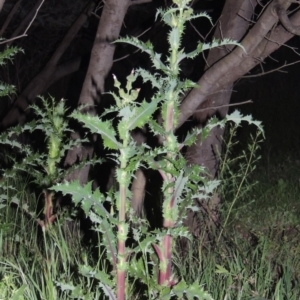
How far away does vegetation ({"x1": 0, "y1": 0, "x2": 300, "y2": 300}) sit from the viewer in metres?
2.61

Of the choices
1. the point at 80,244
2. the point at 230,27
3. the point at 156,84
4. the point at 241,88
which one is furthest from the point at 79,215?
the point at 241,88

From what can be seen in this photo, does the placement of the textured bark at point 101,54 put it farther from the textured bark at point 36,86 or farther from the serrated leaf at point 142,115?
the serrated leaf at point 142,115

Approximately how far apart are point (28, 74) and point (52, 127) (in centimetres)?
478

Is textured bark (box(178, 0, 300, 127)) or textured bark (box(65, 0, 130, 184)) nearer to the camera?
textured bark (box(178, 0, 300, 127))

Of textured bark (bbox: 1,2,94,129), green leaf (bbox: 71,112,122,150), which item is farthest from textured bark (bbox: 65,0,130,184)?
green leaf (bbox: 71,112,122,150)

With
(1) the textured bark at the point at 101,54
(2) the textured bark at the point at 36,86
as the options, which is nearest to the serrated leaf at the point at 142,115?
(1) the textured bark at the point at 101,54

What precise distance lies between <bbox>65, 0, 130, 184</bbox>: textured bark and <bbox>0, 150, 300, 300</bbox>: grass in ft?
1.87

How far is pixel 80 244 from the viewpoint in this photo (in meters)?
4.07

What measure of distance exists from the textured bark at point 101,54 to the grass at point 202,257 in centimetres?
57

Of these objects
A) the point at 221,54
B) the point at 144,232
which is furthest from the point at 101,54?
the point at 144,232

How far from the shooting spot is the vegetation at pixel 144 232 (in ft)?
8.56

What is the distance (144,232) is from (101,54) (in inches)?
81.5

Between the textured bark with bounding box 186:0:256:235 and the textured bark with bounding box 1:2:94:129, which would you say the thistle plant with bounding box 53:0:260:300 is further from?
the textured bark with bounding box 1:2:94:129

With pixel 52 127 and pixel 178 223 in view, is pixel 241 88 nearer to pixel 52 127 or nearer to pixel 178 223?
pixel 52 127
